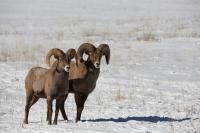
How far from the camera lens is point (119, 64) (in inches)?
910

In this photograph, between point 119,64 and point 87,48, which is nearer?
point 87,48

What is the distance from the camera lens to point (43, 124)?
39.2 feet

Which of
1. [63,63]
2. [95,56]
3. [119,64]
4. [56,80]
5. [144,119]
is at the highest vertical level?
[119,64]

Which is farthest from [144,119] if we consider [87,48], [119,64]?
[119,64]

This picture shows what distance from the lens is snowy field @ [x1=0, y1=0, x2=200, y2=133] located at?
498 inches

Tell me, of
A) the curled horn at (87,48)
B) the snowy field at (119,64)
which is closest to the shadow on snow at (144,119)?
the snowy field at (119,64)

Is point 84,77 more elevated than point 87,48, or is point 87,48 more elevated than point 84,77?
point 87,48

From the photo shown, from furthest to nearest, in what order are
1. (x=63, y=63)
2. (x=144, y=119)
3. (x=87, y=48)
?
(x=144, y=119) < (x=87, y=48) < (x=63, y=63)

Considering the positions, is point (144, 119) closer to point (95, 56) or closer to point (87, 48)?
point (95, 56)

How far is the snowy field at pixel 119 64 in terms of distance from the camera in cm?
1265

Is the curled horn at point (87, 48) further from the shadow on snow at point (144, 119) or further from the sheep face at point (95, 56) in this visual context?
the shadow on snow at point (144, 119)

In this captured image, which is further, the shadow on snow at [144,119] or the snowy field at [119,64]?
the shadow on snow at [144,119]

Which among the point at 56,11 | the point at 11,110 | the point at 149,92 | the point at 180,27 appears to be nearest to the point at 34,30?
the point at 180,27

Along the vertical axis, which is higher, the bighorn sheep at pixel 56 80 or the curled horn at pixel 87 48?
the curled horn at pixel 87 48
